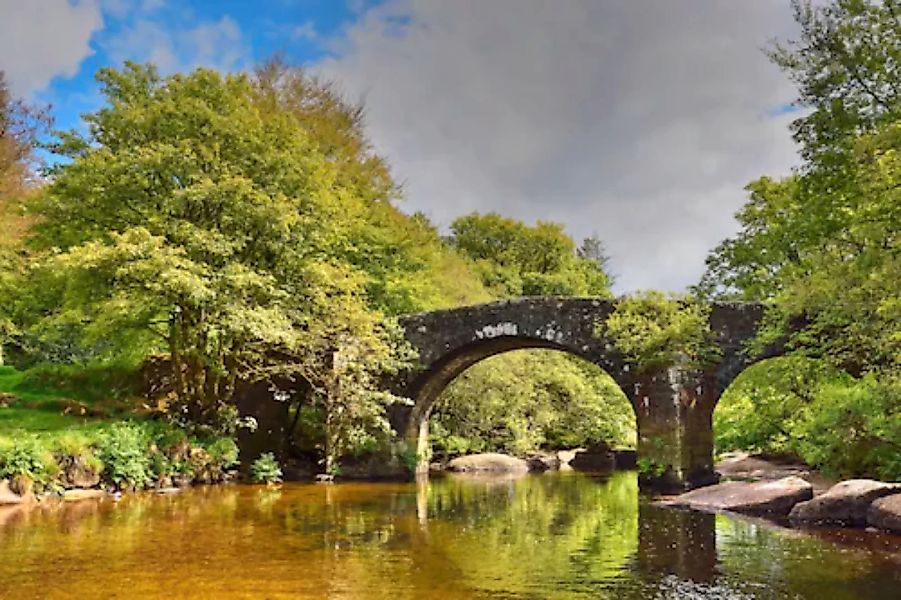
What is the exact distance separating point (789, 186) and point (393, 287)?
39.2ft

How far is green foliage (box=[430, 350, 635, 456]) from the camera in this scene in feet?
83.7

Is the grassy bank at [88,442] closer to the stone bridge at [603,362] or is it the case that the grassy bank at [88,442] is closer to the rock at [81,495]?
the rock at [81,495]

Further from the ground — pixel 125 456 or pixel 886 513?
pixel 125 456


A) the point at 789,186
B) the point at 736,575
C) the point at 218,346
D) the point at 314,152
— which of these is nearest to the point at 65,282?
the point at 218,346

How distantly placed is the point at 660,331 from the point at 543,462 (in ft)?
32.0

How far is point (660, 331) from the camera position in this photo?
17688 mm

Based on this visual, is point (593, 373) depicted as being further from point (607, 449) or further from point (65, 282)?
point (65, 282)

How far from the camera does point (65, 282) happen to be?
634 inches

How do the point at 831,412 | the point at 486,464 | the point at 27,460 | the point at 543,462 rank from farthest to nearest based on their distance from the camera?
the point at 543,462
the point at 486,464
the point at 831,412
the point at 27,460

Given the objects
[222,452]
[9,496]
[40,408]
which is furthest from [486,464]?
[9,496]

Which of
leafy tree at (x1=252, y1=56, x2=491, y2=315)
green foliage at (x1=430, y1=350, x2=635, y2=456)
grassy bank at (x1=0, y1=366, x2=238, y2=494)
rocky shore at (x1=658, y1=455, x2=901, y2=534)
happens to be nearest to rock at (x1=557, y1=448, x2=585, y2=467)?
green foliage at (x1=430, y1=350, x2=635, y2=456)

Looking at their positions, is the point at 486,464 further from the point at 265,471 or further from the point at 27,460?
the point at 27,460

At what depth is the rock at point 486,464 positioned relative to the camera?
78.5 feet

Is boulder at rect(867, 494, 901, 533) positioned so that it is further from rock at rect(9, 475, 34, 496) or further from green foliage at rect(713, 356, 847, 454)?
rock at rect(9, 475, 34, 496)
